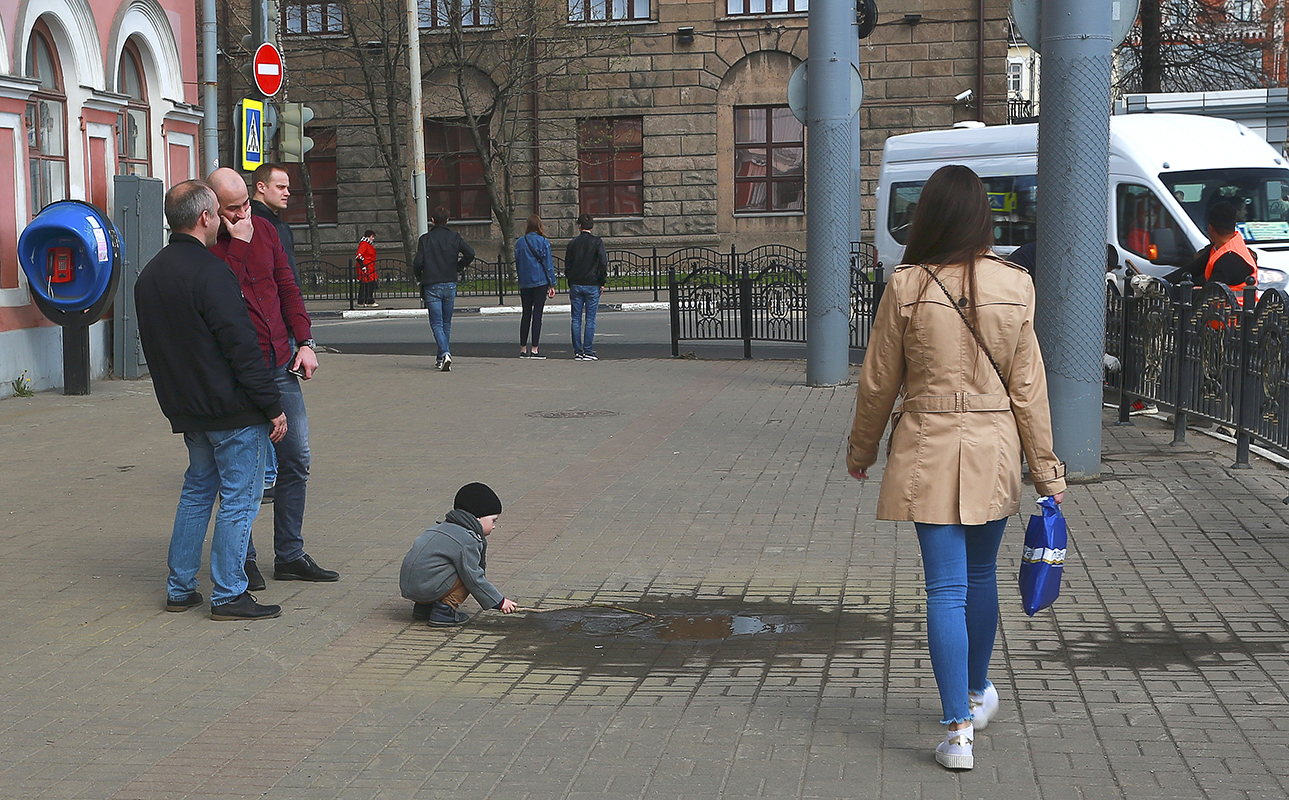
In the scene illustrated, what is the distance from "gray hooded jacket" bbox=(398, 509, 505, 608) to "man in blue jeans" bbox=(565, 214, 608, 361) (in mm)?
11853

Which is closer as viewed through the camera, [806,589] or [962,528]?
[962,528]

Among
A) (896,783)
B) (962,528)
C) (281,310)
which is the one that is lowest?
(896,783)

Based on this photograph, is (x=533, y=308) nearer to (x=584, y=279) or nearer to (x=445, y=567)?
(x=584, y=279)

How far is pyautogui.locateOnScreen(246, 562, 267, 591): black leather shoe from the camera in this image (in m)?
6.62

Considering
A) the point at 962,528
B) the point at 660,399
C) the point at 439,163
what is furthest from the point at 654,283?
the point at 962,528

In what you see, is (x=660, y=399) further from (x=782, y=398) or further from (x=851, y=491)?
(x=851, y=491)

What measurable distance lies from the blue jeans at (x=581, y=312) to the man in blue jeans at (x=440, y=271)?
5.80 ft

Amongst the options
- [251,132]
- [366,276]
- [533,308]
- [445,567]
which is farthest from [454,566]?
[366,276]

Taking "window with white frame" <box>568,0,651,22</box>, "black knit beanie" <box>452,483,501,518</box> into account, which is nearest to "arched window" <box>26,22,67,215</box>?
"black knit beanie" <box>452,483,501,518</box>

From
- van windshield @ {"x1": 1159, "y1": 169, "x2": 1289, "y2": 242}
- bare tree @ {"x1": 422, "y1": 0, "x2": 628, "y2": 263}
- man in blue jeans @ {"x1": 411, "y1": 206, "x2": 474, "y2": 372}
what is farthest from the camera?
bare tree @ {"x1": 422, "y1": 0, "x2": 628, "y2": 263}

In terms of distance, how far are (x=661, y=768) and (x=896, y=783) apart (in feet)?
2.26

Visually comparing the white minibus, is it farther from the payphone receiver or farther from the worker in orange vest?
the payphone receiver

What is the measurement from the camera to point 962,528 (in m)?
4.36

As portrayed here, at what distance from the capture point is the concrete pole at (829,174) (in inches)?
558
